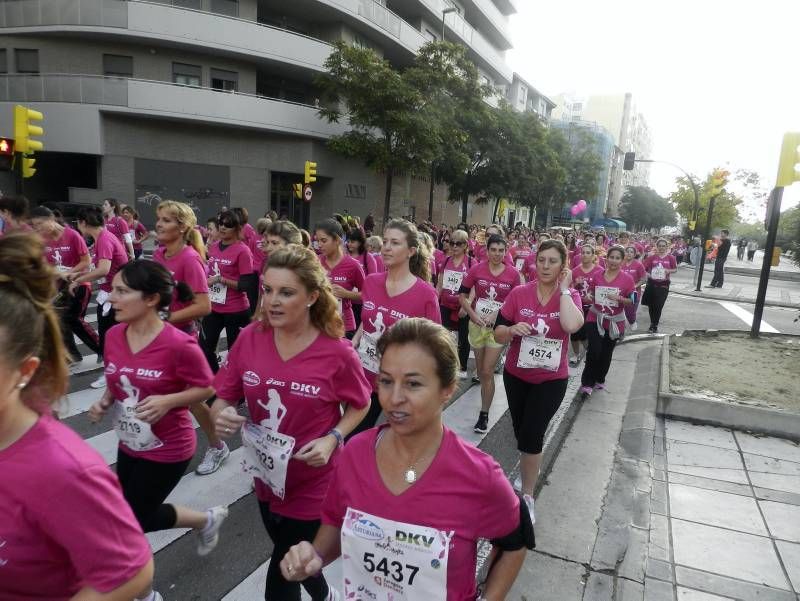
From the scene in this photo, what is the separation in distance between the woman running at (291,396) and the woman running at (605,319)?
17.1 feet

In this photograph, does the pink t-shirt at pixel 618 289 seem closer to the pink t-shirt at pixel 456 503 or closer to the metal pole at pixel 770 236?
the metal pole at pixel 770 236

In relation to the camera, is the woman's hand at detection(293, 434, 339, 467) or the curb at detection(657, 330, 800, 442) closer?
the woman's hand at detection(293, 434, 339, 467)

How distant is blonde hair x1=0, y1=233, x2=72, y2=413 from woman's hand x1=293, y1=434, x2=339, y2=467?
1054mm

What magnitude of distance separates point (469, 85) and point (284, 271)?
28803 millimetres

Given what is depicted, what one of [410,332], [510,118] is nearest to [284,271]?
[410,332]

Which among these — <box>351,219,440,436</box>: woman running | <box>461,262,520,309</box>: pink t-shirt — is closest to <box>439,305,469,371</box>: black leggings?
<box>461,262,520,309</box>: pink t-shirt

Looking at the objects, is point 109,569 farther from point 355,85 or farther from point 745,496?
point 355,85

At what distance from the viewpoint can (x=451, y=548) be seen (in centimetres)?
181

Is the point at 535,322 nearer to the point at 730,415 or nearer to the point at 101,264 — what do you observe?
the point at 730,415

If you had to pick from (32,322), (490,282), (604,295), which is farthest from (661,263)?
(32,322)

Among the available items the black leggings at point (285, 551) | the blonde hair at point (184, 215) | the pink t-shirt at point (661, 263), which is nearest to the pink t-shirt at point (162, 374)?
the black leggings at point (285, 551)

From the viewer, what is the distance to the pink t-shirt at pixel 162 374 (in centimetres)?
298

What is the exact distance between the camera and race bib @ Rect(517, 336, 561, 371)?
164 inches

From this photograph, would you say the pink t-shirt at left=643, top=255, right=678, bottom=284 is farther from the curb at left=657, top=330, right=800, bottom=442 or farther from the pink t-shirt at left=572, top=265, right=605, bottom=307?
the curb at left=657, top=330, right=800, bottom=442
